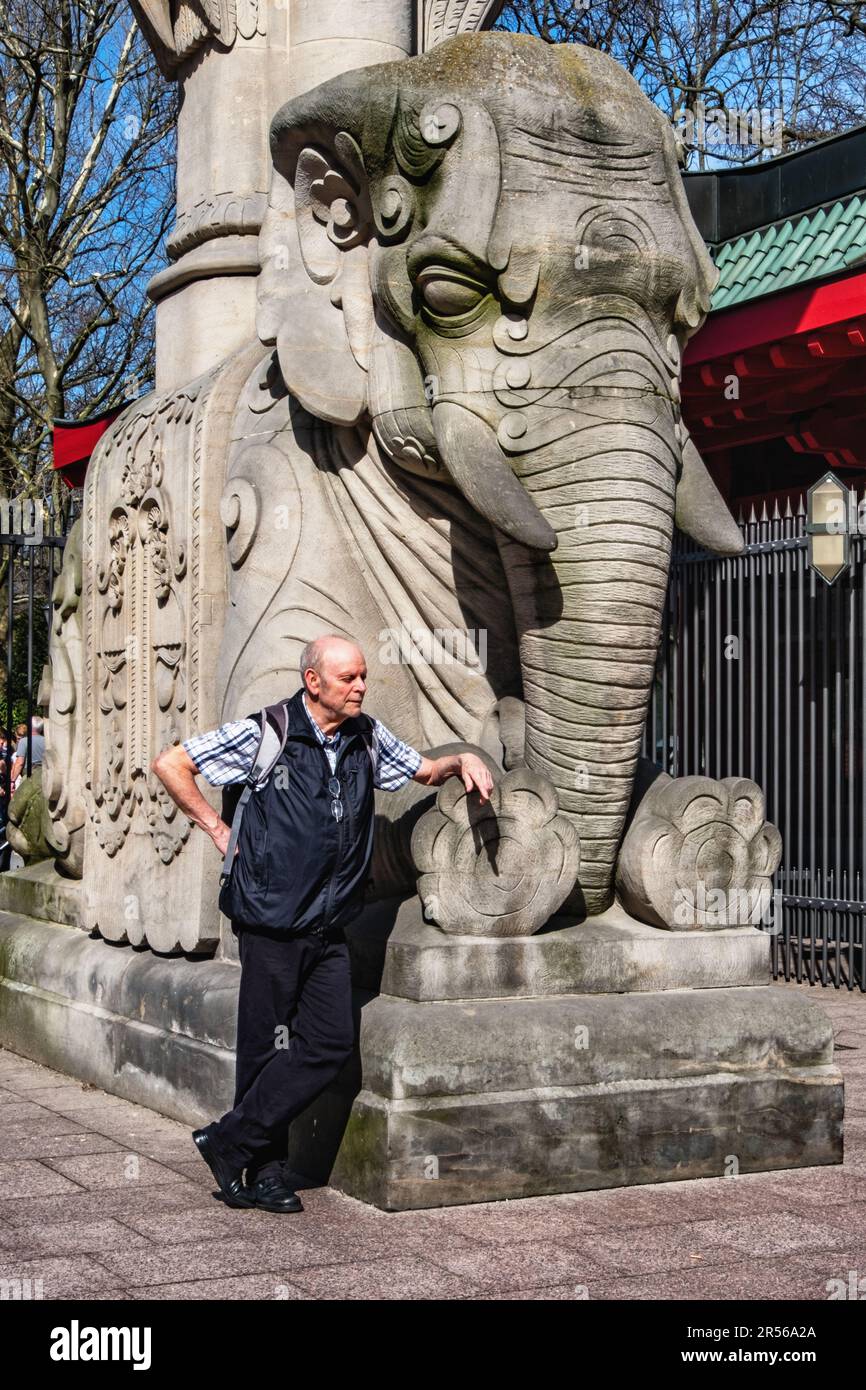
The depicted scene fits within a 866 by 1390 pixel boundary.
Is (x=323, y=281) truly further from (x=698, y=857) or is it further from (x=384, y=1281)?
(x=384, y=1281)

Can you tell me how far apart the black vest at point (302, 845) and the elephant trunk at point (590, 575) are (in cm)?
62

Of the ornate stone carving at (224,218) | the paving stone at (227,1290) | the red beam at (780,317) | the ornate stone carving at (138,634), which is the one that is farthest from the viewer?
the red beam at (780,317)

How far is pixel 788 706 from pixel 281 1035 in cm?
642

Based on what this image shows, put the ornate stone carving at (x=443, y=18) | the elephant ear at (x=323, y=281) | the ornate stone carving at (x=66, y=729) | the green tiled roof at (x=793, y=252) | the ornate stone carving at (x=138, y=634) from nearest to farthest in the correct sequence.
→ the elephant ear at (x=323, y=281) < the ornate stone carving at (x=138, y=634) < the ornate stone carving at (x=443, y=18) < the ornate stone carving at (x=66, y=729) < the green tiled roof at (x=793, y=252)

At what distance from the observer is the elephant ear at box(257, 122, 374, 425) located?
227 inches

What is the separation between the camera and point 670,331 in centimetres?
563

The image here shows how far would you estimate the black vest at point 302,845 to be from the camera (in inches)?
196

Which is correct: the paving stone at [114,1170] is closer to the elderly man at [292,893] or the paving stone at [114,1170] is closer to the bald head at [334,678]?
the elderly man at [292,893]

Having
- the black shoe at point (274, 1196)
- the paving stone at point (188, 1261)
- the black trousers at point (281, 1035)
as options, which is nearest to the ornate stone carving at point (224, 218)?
the black trousers at point (281, 1035)

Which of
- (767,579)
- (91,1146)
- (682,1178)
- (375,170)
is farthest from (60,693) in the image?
(767,579)

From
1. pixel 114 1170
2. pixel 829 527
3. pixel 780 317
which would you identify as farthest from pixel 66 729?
pixel 780 317

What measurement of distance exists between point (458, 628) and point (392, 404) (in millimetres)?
709

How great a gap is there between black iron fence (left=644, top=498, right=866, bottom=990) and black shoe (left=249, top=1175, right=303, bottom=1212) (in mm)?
5860

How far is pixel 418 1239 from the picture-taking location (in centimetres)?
471
